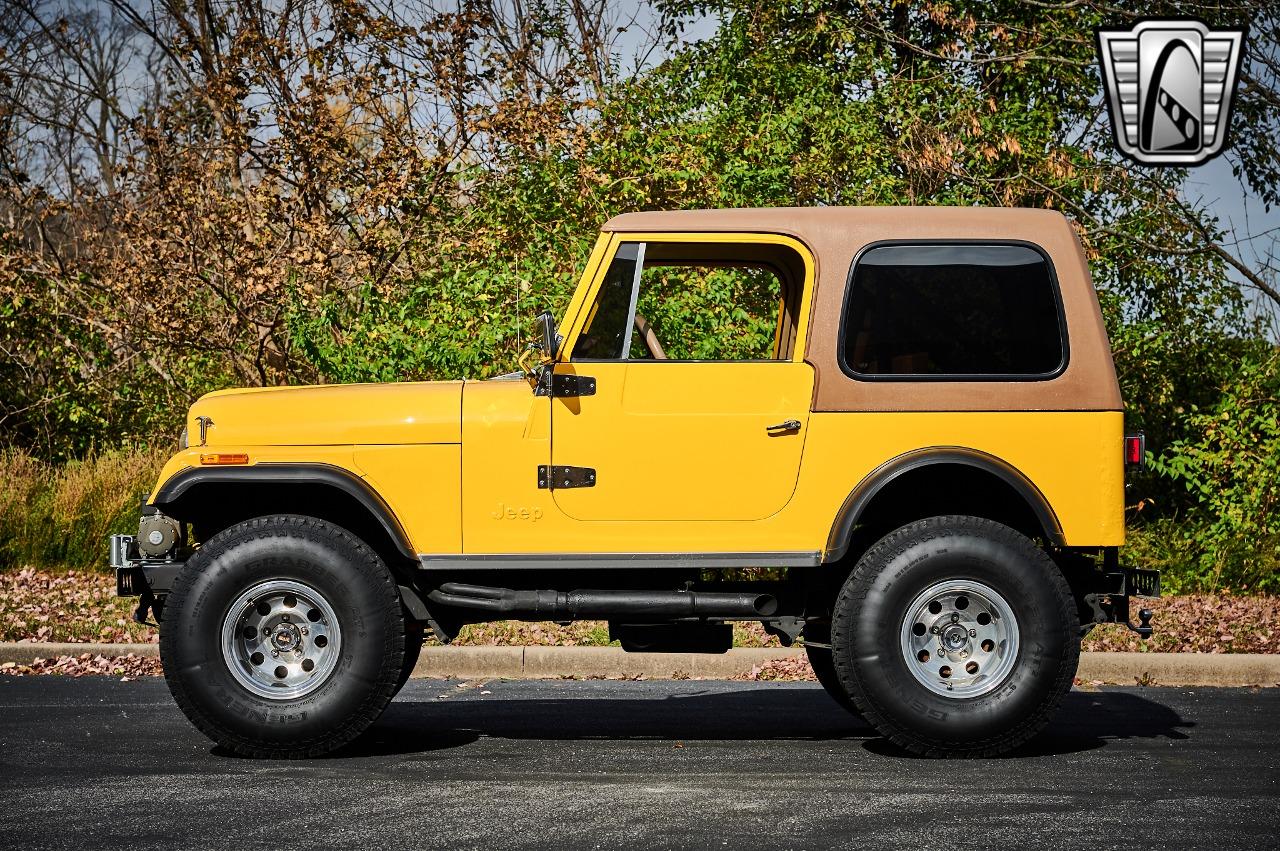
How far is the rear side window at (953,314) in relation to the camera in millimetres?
6762

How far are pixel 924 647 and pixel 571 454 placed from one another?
180 cm

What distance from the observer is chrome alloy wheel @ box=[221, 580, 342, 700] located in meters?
6.57

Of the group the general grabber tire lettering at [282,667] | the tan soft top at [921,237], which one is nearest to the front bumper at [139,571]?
the general grabber tire lettering at [282,667]

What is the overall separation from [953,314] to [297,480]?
3066 millimetres

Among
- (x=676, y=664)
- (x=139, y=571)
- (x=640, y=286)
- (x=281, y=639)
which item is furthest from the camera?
(x=676, y=664)

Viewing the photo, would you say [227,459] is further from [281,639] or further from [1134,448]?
[1134,448]

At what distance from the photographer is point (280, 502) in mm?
6969

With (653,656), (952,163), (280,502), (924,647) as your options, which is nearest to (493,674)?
(653,656)

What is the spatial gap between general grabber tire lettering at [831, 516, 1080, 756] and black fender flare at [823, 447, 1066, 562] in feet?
0.52

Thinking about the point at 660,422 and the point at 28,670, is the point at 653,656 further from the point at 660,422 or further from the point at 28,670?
the point at 28,670

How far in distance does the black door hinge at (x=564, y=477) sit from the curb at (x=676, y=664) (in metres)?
3.19

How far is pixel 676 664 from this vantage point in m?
9.75

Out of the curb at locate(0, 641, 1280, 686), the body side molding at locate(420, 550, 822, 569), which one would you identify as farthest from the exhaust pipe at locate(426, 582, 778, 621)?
the curb at locate(0, 641, 1280, 686)

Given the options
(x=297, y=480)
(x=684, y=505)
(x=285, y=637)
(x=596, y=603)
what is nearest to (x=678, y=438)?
(x=684, y=505)
